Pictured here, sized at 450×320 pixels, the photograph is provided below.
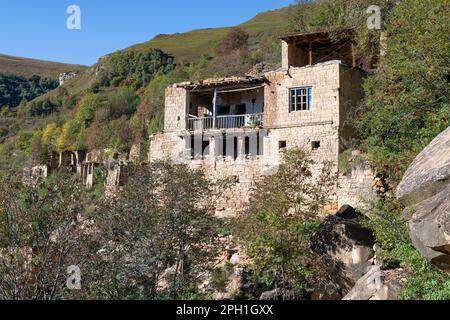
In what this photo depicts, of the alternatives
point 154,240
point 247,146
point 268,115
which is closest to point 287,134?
point 268,115

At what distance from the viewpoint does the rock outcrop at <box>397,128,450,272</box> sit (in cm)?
934

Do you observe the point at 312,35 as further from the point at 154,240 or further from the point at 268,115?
the point at 154,240

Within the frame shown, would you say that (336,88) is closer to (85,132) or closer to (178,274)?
(178,274)

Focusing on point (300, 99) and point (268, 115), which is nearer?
point (300, 99)

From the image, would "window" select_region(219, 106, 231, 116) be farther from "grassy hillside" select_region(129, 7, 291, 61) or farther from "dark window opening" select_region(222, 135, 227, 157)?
"grassy hillside" select_region(129, 7, 291, 61)

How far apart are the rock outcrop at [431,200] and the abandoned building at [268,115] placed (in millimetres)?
11885

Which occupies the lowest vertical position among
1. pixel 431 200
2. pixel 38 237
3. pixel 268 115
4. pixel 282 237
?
pixel 282 237

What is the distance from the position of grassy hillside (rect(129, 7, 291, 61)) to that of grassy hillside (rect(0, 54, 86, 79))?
38618 millimetres

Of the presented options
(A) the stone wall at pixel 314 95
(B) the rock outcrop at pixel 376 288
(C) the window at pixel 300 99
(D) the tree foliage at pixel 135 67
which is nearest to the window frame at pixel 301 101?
(C) the window at pixel 300 99

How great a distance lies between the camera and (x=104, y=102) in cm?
7456

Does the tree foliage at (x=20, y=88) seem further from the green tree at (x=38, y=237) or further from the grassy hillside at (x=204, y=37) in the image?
the green tree at (x=38, y=237)

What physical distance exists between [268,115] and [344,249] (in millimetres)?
9297

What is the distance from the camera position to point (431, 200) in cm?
1000

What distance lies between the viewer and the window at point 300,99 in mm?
26047
